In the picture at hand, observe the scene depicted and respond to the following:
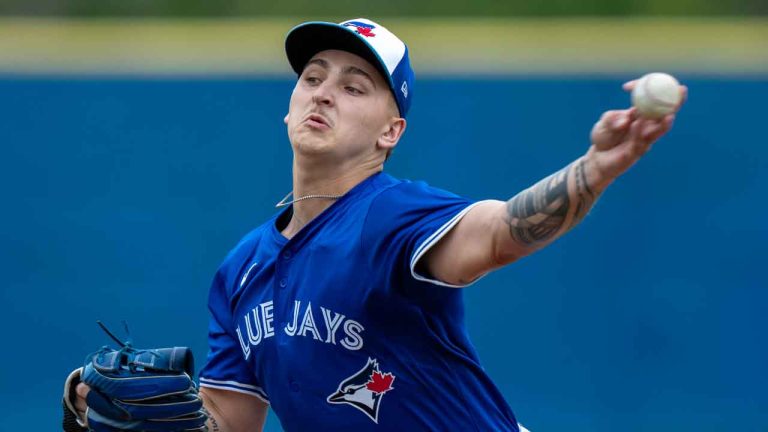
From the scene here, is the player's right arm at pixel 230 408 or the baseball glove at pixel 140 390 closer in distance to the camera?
the baseball glove at pixel 140 390

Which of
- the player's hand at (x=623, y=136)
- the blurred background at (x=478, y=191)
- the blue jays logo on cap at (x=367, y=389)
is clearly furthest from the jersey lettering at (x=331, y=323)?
the blurred background at (x=478, y=191)

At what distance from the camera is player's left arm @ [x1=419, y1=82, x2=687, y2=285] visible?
2.35 metres

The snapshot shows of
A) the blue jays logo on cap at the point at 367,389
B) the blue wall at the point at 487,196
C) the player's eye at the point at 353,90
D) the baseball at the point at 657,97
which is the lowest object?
the blue jays logo on cap at the point at 367,389

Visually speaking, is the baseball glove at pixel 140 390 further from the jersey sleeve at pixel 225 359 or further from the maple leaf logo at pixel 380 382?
the maple leaf logo at pixel 380 382

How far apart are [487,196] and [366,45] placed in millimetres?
3661

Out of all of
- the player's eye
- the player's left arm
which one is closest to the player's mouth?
the player's eye

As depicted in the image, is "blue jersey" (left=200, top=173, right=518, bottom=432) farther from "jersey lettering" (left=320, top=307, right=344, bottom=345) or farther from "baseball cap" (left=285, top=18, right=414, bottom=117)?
"baseball cap" (left=285, top=18, right=414, bottom=117)

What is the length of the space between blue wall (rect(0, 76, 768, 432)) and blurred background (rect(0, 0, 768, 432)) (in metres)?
0.01

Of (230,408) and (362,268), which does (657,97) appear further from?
(230,408)

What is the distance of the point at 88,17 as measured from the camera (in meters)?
7.80

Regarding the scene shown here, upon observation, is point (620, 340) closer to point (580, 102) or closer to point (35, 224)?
point (580, 102)

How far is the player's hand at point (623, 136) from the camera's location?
233 cm

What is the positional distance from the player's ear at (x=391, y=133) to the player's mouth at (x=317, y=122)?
0.18 meters

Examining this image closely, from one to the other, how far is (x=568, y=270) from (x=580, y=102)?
96cm
